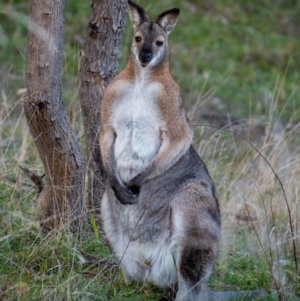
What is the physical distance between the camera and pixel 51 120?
4781 mm

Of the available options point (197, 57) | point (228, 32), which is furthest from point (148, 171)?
point (228, 32)

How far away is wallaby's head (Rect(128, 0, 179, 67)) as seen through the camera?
15.4 ft

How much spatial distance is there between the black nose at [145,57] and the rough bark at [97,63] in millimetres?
713

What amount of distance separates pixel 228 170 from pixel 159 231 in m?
2.08

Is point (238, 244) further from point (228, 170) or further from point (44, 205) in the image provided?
point (44, 205)

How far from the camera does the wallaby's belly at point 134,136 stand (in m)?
4.73

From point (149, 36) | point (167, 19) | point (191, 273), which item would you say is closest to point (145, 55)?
point (149, 36)

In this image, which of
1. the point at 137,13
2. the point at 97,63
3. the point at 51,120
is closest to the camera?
the point at 51,120

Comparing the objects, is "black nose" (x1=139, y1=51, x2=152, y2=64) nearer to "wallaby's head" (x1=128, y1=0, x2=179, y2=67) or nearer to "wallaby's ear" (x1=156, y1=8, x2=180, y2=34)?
"wallaby's head" (x1=128, y1=0, x2=179, y2=67)

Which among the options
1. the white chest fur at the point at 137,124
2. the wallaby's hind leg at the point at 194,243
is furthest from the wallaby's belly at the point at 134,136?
the wallaby's hind leg at the point at 194,243

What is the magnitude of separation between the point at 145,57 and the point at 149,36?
6.1 inches

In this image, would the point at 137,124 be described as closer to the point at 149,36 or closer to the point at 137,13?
the point at 149,36

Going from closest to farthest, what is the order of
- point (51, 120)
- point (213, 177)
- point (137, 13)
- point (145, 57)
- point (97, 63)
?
point (145, 57) → point (51, 120) → point (137, 13) → point (97, 63) → point (213, 177)

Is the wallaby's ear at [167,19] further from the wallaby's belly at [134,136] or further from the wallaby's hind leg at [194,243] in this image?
the wallaby's hind leg at [194,243]
